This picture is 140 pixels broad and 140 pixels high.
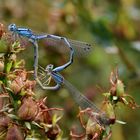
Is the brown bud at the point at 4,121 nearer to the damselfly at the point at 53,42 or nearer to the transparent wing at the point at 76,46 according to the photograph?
the damselfly at the point at 53,42


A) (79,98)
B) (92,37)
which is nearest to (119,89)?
(79,98)

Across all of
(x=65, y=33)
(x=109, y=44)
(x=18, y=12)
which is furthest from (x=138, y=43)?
(x=18, y=12)

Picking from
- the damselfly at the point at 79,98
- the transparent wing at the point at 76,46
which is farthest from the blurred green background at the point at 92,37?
the damselfly at the point at 79,98

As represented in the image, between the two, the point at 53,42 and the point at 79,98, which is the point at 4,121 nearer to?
the point at 79,98

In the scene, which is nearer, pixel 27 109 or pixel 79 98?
pixel 27 109

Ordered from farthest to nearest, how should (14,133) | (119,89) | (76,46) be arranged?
1. (76,46)
2. (119,89)
3. (14,133)

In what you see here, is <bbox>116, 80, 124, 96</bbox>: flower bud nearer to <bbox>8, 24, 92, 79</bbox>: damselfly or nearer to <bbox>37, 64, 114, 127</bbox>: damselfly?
<bbox>37, 64, 114, 127</bbox>: damselfly
